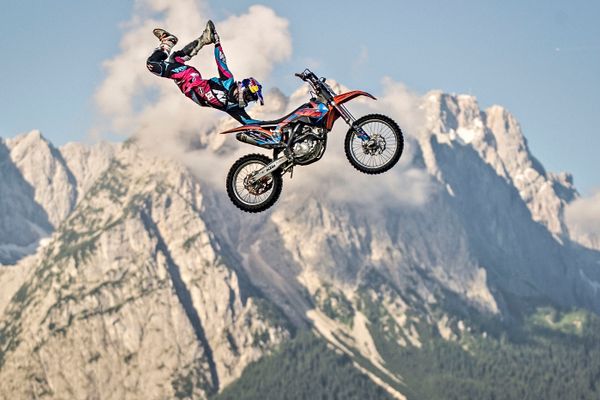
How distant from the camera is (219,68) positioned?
3809 centimetres

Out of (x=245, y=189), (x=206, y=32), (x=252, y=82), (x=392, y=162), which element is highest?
(x=206, y=32)

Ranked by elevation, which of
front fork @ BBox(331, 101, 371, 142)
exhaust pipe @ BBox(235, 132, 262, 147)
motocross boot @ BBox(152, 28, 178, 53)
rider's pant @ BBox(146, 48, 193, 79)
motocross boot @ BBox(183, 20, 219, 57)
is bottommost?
front fork @ BBox(331, 101, 371, 142)

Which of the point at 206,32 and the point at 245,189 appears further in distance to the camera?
the point at 245,189

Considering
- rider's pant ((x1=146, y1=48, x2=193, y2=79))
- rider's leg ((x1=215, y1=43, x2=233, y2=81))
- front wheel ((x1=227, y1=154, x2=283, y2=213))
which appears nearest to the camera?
rider's leg ((x1=215, y1=43, x2=233, y2=81))

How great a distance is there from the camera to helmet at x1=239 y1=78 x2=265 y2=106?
37.7 meters

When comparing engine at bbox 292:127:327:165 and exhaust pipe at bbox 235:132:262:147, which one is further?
exhaust pipe at bbox 235:132:262:147

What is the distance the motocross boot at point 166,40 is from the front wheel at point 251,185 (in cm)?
568

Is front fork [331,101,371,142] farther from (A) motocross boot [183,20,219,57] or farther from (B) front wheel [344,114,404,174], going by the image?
(A) motocross boot [183,20,219,57]

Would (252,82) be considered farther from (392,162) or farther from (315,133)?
(392,162)

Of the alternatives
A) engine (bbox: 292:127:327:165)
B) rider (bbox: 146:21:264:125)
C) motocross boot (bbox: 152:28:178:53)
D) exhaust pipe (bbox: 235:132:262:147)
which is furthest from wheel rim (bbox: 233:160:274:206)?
motocross boot (bbox: 152:28:178:53)

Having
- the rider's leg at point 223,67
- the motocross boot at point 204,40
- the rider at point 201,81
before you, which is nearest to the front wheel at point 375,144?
the rider at point 201,81

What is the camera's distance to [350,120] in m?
37.8

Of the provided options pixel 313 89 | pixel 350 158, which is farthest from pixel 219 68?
pixel 350 158

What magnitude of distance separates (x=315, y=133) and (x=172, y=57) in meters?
6.99
